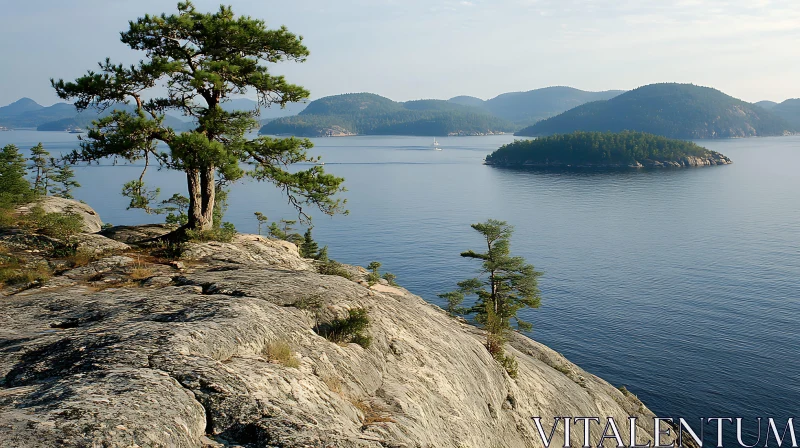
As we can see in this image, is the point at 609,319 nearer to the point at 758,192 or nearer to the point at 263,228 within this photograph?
the point at 263,228

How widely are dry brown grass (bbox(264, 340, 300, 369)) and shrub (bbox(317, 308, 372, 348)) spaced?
7.28 feet

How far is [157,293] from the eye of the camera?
1344 centimetres

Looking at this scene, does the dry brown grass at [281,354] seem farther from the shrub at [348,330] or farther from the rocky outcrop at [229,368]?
the shrub at [348,330]

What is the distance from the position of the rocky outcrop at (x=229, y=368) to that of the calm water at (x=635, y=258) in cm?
3668

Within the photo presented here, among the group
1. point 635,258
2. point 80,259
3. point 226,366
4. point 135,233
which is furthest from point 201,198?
point 635,258

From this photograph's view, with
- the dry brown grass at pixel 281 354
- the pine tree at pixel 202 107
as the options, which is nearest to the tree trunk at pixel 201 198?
the pine tree at pixel 202 107

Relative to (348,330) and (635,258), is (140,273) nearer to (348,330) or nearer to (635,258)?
(348,330)

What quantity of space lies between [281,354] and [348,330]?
2852 millimetres

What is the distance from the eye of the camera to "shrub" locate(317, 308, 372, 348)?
1295cm

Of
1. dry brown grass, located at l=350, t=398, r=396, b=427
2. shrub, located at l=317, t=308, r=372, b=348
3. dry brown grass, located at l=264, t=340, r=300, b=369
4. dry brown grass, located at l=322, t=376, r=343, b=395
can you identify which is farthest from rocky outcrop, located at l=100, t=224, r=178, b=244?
dry brown grass, located at l=350, t=398, r=396, b=427

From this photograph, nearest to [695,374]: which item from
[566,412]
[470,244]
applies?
[566,412]

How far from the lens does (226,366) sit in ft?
30.2

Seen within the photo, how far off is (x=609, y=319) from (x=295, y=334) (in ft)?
184

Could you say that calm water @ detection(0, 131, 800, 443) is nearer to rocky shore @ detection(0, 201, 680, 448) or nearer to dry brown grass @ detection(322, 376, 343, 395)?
rocky shore @ detection(0, 201, 680, 448)
